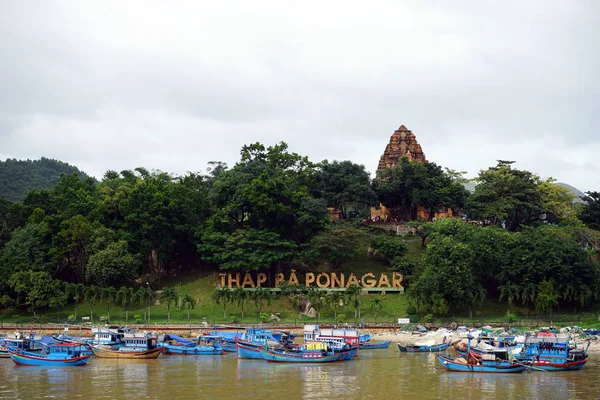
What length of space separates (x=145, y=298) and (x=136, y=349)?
2953 centimetres

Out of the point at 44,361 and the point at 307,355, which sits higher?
the point at 307,355

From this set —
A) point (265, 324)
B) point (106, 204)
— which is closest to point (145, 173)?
point (106, 204)

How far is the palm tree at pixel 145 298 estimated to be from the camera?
90.9 metres

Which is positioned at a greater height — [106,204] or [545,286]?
[106,204]

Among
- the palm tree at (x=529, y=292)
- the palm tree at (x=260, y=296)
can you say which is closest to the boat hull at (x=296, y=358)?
the palm tree at (x=260, y=296)

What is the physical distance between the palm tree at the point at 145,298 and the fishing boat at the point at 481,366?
43.5 meters

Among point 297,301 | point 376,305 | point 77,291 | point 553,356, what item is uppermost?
point 77,291

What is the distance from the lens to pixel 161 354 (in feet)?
232

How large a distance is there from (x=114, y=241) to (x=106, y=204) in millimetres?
8749

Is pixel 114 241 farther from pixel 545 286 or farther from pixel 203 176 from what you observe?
pixel 545 286

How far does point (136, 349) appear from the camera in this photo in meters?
66.6

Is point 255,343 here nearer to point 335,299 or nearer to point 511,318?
point 335,299

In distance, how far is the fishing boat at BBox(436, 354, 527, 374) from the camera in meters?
56.7

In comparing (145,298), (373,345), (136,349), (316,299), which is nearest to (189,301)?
(145,298)
